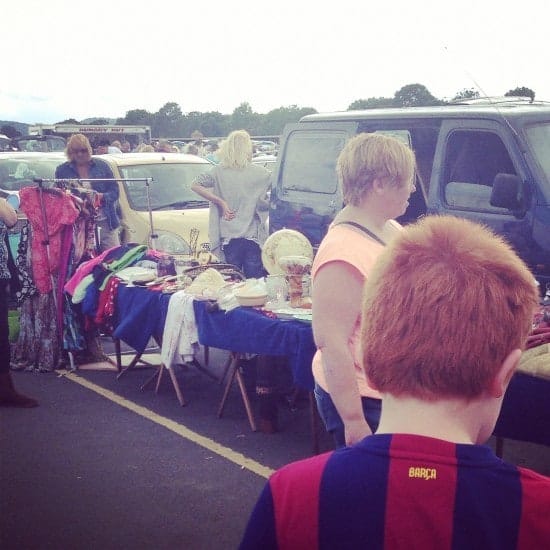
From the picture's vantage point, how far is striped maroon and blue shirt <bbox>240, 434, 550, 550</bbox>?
1.15m

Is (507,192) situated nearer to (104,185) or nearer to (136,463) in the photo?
(136,463)

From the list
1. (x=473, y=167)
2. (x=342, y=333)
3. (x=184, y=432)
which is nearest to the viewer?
(x=342, y=333)

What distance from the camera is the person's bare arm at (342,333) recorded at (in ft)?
8.43

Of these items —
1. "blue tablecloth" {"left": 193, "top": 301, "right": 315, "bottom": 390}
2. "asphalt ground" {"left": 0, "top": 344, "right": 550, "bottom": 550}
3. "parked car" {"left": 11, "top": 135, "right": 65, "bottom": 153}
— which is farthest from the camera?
"parked car" {"left": 11, "top": 135, "right": 65, "bottom": 153}

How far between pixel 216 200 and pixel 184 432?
2.84m

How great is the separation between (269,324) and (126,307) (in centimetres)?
176

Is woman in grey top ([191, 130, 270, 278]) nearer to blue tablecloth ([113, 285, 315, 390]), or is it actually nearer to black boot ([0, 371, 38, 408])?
blue tablecloth ([113, 285, 315, 390])

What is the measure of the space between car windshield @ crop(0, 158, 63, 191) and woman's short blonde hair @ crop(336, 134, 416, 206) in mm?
9252

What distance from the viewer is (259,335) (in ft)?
16.0

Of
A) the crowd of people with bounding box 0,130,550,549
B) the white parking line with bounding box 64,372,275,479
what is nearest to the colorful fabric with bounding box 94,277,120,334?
the white parking line with bounding box 64,372,275,479

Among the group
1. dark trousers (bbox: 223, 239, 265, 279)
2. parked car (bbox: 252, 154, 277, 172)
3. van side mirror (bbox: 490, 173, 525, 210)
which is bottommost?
dark trousers (bbox: 223, 239, 265, 279)

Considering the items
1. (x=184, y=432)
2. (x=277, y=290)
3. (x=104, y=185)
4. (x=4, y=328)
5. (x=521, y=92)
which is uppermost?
(x=521, y=92)

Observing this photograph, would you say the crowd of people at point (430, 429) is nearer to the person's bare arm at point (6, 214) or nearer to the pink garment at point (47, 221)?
the person's bare arm at point (6, 214)

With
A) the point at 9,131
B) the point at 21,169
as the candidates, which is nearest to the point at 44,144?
the point at 9,131
